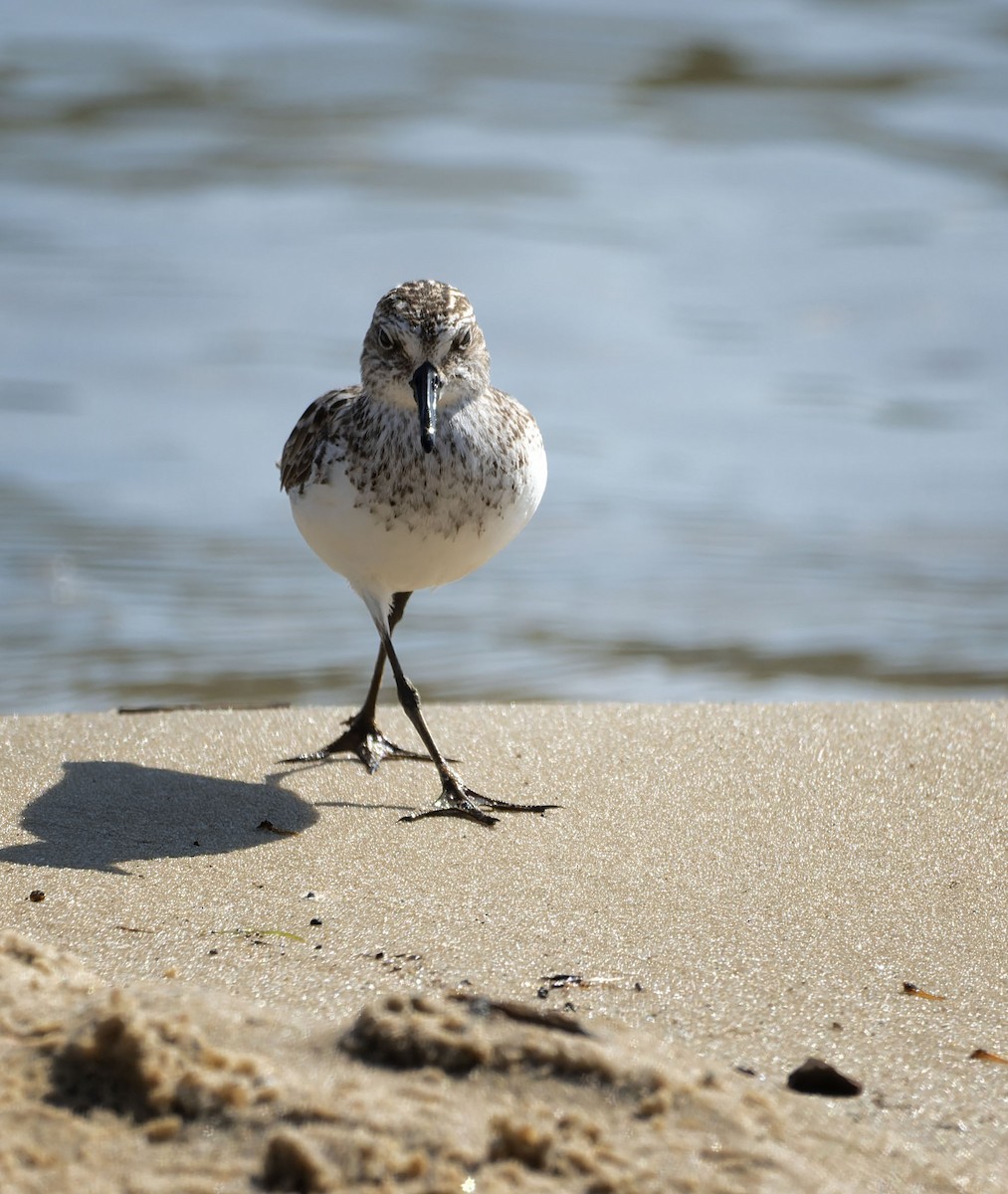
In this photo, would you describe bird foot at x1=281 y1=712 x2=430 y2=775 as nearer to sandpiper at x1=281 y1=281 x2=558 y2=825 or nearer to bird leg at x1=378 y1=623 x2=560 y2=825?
sandpiper at x1=281 y1=281 x2=558 y2=825

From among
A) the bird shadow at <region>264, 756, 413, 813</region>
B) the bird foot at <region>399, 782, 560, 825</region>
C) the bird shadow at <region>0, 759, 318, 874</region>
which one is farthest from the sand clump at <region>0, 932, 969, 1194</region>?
the bird shadow at <region>264, 756, 413, 813</region>

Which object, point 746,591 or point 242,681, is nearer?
point 242,681

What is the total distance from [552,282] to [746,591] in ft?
15.8

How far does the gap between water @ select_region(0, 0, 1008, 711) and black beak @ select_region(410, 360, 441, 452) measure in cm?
223

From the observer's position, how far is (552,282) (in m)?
11.8

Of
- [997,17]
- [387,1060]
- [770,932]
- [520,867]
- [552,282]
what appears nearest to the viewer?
[387,1060]

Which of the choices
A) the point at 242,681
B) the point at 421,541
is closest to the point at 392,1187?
the point at 421,541

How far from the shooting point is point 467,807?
13.4 feet

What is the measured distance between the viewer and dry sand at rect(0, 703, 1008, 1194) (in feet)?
7.14

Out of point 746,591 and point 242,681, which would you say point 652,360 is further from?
point 242,681

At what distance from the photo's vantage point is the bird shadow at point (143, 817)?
3.71 m

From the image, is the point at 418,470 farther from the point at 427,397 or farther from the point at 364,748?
the point at 364,748

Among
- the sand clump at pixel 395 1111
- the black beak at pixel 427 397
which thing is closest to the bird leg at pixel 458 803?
the black beak at pixel 427 397

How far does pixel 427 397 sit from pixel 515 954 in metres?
1.75
